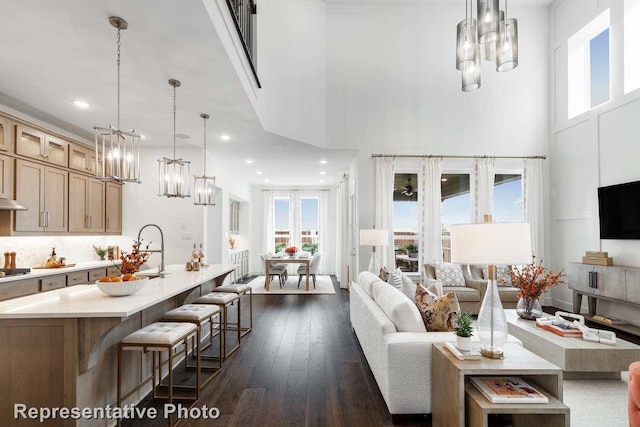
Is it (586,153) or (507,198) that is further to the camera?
(507,198)

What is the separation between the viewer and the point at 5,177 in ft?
12.4

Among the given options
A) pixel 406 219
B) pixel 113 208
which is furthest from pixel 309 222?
pixel 113 208

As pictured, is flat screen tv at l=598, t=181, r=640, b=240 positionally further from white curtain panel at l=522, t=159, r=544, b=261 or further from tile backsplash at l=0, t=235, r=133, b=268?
tile backsplash at l=0, t=235, r=133, b=268

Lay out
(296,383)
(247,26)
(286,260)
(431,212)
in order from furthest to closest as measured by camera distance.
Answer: (286,260), (431,212), (247,26), (296,383)

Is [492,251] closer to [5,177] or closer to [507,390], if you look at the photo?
[507,390]

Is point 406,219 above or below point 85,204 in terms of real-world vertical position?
below

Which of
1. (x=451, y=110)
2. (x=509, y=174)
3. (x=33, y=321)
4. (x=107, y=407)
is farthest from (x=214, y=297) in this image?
(x=509, y=174)

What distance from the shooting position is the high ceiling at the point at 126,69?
2316 millimetres

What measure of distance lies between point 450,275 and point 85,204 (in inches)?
228

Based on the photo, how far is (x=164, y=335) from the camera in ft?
7.93

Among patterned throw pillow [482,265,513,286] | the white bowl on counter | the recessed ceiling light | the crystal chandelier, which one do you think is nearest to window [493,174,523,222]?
patterned throw pillow [482,265,513,286]

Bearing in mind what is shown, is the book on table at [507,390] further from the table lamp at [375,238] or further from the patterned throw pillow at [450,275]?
the patterned throw pillow at [450,275]

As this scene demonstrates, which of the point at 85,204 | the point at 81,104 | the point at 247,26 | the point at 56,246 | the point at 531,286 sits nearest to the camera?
the point at 531,286

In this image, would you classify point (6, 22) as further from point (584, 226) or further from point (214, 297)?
point (584, 226)
